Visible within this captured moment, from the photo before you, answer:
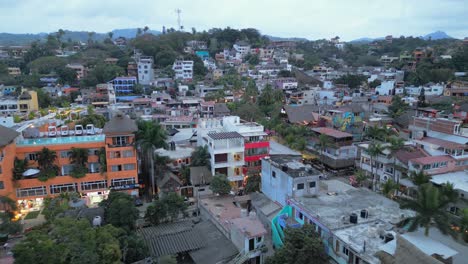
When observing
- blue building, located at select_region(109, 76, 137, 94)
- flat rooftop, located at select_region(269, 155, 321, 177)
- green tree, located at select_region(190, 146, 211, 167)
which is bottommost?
green tree, located at select_region(190, 146, 211, 167)

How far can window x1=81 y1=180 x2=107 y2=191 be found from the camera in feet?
99.7

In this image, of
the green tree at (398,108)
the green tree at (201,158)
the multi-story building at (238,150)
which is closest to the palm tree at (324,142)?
the multi-story building at (238,150)

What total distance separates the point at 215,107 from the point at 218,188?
30.9 m

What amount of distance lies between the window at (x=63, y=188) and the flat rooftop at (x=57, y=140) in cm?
377

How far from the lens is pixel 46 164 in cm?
2967

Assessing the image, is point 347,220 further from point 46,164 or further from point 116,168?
point 46,164

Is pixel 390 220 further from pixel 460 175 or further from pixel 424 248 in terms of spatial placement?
pixel 460 175

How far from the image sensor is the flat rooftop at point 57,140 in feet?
99.1

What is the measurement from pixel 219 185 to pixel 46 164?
50.3 feet

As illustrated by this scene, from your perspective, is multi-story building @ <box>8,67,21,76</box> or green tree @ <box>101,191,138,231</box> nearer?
green tree @ <box>101,191,138,231</box>

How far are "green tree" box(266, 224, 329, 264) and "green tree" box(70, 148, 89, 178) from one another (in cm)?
1912

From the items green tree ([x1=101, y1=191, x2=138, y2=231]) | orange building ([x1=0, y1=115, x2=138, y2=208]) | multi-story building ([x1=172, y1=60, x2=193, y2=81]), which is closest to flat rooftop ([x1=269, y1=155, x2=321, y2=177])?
green tree ([x1=101, y1=191, x2=138, y2=231])

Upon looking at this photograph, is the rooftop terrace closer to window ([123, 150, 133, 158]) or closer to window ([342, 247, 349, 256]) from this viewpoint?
window ([123, 150, 133, 158])

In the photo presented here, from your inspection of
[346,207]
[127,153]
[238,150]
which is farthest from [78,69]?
[346,207]
